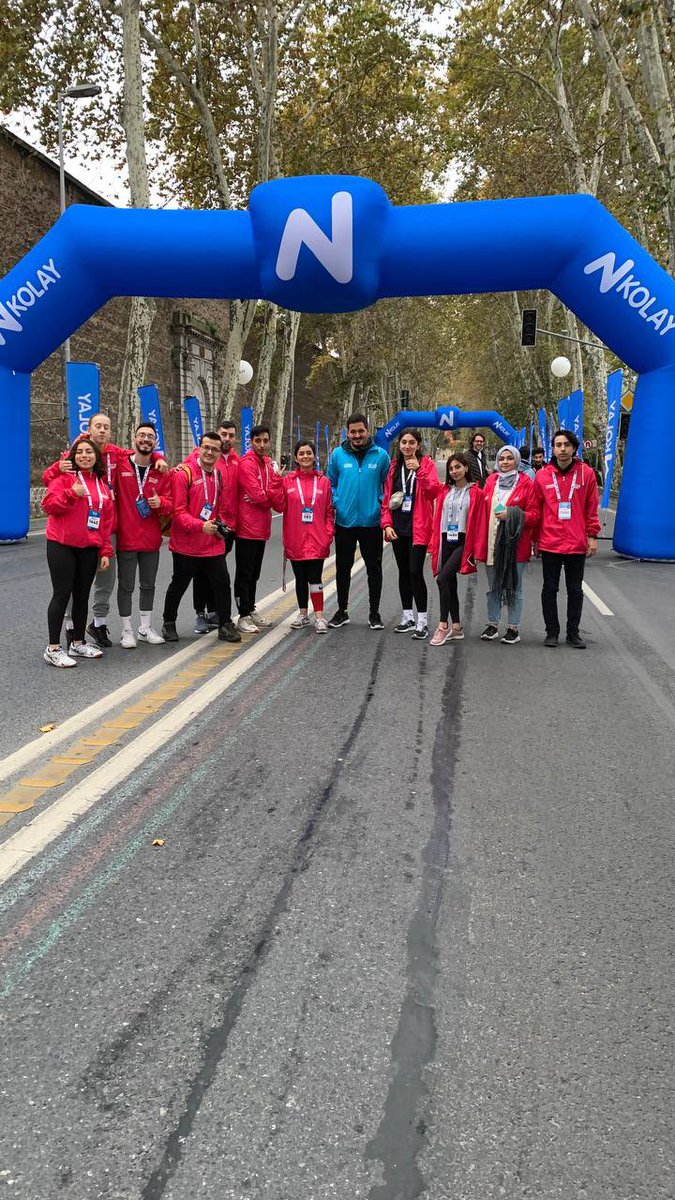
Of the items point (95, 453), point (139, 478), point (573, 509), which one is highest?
point (95, 453)

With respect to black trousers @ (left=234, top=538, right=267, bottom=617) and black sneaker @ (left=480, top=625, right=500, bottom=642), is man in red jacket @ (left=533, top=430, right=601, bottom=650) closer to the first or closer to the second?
black sneaker @ (left=480, top=625, right=500, bottom=642)

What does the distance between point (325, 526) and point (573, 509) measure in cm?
210

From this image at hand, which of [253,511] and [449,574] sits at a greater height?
[253,511]

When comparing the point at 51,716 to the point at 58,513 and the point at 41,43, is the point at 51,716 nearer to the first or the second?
the point at 58,513

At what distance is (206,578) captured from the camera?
6.82 meters

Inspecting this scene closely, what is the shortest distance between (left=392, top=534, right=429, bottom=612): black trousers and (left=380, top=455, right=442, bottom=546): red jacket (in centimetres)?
13

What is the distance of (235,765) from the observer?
3.95m

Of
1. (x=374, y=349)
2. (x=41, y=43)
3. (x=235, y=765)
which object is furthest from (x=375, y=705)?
(x=374, y=349)

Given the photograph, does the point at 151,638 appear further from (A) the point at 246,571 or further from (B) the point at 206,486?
(B) the point at 206,486

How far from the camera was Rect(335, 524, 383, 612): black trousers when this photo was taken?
7.34 metres

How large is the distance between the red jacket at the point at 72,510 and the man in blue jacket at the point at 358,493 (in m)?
2.18

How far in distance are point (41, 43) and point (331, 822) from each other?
2110cm

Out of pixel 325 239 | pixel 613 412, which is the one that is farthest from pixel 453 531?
pixel 613 412

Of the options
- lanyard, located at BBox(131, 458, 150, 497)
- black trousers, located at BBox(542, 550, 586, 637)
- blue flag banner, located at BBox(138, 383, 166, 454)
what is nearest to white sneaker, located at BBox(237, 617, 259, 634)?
lanyard, located at BBox(131, 458, 150, 497)
